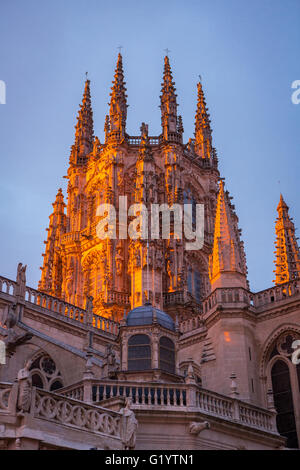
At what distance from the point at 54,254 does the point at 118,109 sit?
1271 centimetres

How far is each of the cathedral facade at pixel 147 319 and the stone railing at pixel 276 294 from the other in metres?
0.07

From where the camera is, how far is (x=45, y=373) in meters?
25.8

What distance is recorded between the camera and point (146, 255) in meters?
37.7

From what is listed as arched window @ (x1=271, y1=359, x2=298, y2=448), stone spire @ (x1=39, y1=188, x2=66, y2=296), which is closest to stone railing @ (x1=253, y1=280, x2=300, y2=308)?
arched window @ (x1=271, y1=359, x2=298, y2=448)

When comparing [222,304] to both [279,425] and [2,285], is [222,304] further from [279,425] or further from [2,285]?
[2,285]

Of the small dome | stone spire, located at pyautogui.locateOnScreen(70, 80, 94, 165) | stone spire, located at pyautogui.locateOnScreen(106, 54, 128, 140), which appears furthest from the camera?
stone spire, located at pyautogui.locateOnScreen(70, 80, 94, 165)

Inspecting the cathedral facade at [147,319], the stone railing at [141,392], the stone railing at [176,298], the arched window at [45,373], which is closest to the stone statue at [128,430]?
the cathedral facade at [147,319]

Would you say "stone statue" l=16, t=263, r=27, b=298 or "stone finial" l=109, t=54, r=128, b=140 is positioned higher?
"stone finial" l=109, t=54, r=128, b=140

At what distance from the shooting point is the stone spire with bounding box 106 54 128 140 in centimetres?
4900

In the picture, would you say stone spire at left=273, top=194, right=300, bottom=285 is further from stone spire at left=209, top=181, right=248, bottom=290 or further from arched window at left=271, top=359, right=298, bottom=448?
arched window at left=271, top=359, right=298, bottom=448

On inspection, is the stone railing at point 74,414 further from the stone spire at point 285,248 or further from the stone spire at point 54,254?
the stone spire at point 54,254

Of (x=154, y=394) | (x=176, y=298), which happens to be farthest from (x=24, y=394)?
(x=176, y=298)

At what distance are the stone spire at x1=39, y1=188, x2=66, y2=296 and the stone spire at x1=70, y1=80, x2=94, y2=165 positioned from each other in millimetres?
3704
